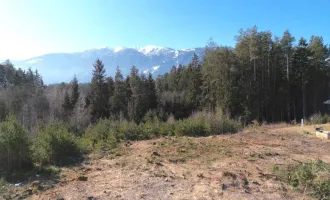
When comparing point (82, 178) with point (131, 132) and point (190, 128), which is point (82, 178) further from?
point (190, 128)

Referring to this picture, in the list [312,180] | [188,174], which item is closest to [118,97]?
[188,174]

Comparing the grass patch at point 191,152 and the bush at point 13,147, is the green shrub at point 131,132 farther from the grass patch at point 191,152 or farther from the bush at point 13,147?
the bush at point 13,147

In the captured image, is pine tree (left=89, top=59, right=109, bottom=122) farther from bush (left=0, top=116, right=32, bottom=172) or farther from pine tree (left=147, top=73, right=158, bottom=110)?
bush (left=0, top=116, right=32, bottom=172)

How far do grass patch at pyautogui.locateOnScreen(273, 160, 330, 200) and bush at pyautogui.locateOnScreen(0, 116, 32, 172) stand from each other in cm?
680

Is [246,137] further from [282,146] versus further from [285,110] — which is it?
[285,110]

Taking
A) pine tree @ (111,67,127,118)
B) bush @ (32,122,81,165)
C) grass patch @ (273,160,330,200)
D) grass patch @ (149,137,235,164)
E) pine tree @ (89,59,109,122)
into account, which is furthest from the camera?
pine tree @ (89,59,109,122)

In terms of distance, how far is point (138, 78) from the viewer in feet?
102

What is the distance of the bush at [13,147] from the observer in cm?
724

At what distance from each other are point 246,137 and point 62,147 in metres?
8.54

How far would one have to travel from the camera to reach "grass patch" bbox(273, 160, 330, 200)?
16.3 feet

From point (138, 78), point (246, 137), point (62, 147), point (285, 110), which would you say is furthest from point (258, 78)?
point (62, 147)

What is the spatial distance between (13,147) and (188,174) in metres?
4.85

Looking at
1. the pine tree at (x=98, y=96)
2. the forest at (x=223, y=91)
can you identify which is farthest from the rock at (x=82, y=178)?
the pine tree at (x=98, y=96)

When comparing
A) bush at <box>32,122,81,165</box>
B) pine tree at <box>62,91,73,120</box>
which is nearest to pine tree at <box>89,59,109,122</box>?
pine tree at <box>62,91,73,120</box>
